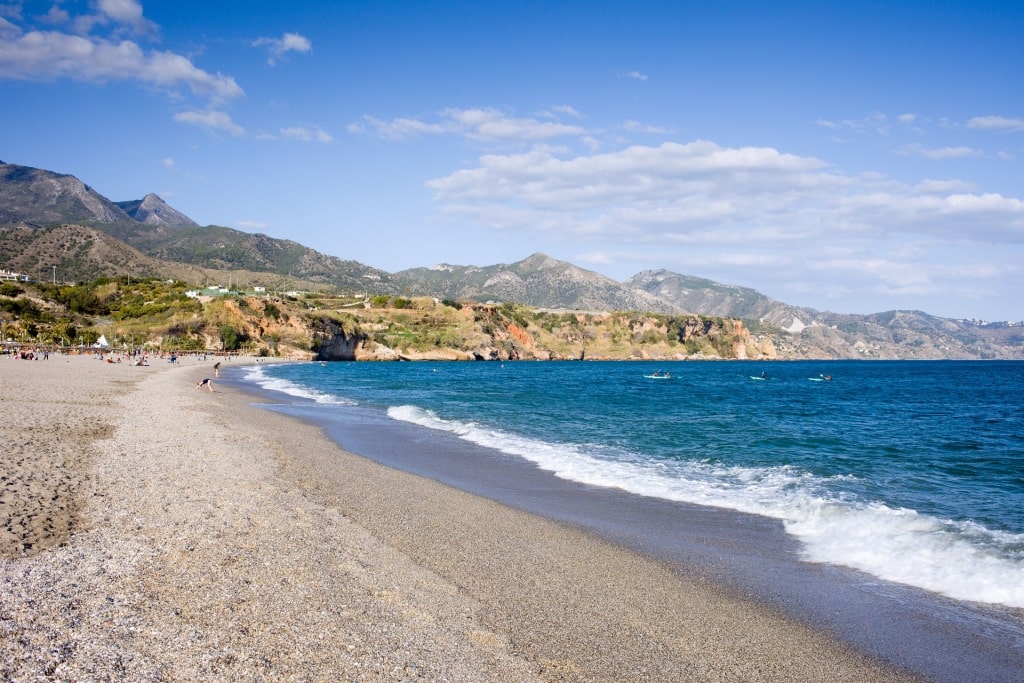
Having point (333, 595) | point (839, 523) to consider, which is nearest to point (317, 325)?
point (839, 523)

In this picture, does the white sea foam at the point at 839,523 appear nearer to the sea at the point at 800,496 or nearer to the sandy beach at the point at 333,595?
the sea at the point at 800,496

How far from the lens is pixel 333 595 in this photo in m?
6.73

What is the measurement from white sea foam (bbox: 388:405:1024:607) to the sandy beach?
3.06 metres

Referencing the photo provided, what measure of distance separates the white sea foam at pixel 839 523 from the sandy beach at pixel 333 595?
3.06m

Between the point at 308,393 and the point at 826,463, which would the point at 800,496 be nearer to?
the point at 826,463

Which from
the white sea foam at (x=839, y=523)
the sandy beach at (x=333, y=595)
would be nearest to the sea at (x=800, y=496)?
the white sea foam at (x=839, y=523)

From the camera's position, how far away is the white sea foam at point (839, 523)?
855cm

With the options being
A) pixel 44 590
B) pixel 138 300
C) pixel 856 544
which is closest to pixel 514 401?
pixel 856 544

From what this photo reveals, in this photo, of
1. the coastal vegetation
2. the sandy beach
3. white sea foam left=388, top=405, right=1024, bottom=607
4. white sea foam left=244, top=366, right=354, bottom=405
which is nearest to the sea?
white sea foam left=388, top=405, right=1024, bottom=607

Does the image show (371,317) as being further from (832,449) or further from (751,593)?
(751,593)

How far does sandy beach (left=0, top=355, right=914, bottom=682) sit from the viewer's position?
5242 millimetres

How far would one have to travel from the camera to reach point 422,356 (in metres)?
136

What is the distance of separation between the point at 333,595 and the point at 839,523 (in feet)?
29.6

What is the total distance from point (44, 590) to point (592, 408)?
28.9 metres
